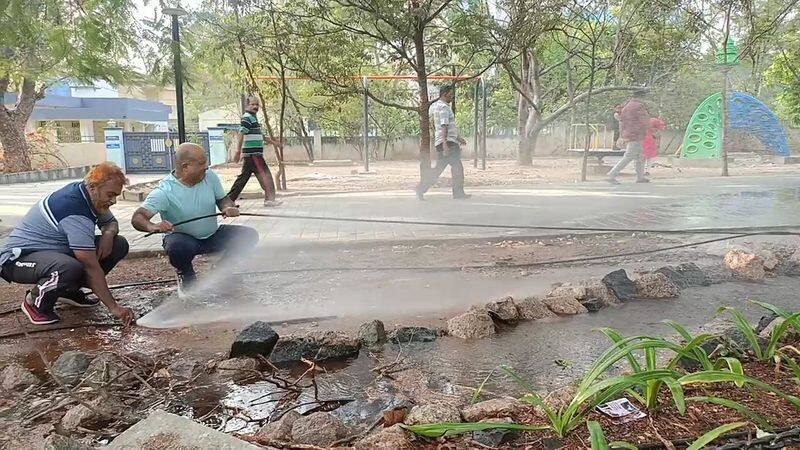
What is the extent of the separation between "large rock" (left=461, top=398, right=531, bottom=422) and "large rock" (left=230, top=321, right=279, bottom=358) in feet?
4.86

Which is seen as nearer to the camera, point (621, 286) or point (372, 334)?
point (372, 334)

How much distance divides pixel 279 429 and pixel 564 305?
2650 millimetres

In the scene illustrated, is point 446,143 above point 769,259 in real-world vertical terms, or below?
above

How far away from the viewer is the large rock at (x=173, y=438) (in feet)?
6.54

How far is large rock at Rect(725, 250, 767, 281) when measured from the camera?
539cm

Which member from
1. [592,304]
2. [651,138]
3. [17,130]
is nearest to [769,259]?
[592,304]

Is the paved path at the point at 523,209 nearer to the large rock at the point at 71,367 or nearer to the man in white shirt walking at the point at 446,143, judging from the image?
the man in white shirt walking at the point at 446,143

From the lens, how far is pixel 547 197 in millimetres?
10727

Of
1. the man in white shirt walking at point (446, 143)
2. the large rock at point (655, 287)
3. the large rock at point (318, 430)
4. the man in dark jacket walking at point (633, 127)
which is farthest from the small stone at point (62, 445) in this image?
the man in dark jacket walking at point (633, 127)

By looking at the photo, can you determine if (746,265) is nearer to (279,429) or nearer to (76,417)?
(279,429)

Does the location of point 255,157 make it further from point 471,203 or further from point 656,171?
point 656,171

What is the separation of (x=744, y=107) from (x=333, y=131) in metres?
14.8

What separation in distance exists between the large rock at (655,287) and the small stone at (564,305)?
0.67m

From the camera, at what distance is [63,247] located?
13.8 ft
